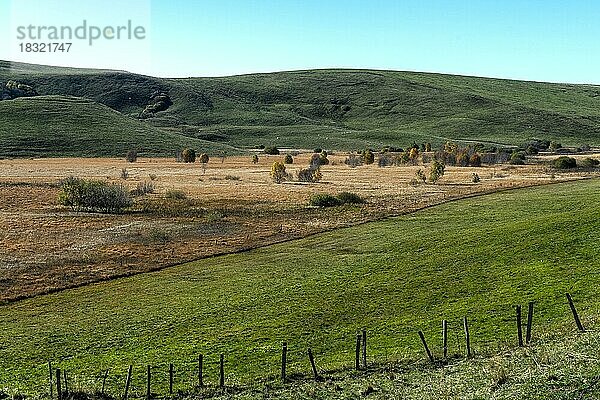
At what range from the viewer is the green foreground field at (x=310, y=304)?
2617 centimetres

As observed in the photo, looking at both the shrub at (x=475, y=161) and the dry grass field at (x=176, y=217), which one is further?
the shrub at (x=475, y=161)

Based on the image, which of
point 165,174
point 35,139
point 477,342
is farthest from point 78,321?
point 35,139

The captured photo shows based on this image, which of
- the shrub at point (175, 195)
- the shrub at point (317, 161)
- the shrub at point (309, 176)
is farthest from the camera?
the shrub at point (317, 161)

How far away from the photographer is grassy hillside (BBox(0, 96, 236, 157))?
156250mm

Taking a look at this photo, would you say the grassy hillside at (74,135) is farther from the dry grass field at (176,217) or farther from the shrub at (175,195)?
the shrub at (175,195)

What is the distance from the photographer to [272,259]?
44.2m

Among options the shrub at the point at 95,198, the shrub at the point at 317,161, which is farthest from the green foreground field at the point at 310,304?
the shrub at the point at 317,161

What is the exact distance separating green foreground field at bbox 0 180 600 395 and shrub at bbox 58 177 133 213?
24.4 meters

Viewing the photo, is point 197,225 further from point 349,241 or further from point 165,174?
point 165,174

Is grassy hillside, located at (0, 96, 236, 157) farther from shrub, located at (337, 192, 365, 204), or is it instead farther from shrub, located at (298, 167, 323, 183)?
shrub, located at (337, 192, 365, 204)

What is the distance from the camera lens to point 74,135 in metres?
169

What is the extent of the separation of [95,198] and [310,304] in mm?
38567

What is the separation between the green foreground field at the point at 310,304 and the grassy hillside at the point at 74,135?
119513 millimetres

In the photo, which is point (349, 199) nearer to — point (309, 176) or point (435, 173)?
point (435, 173)
